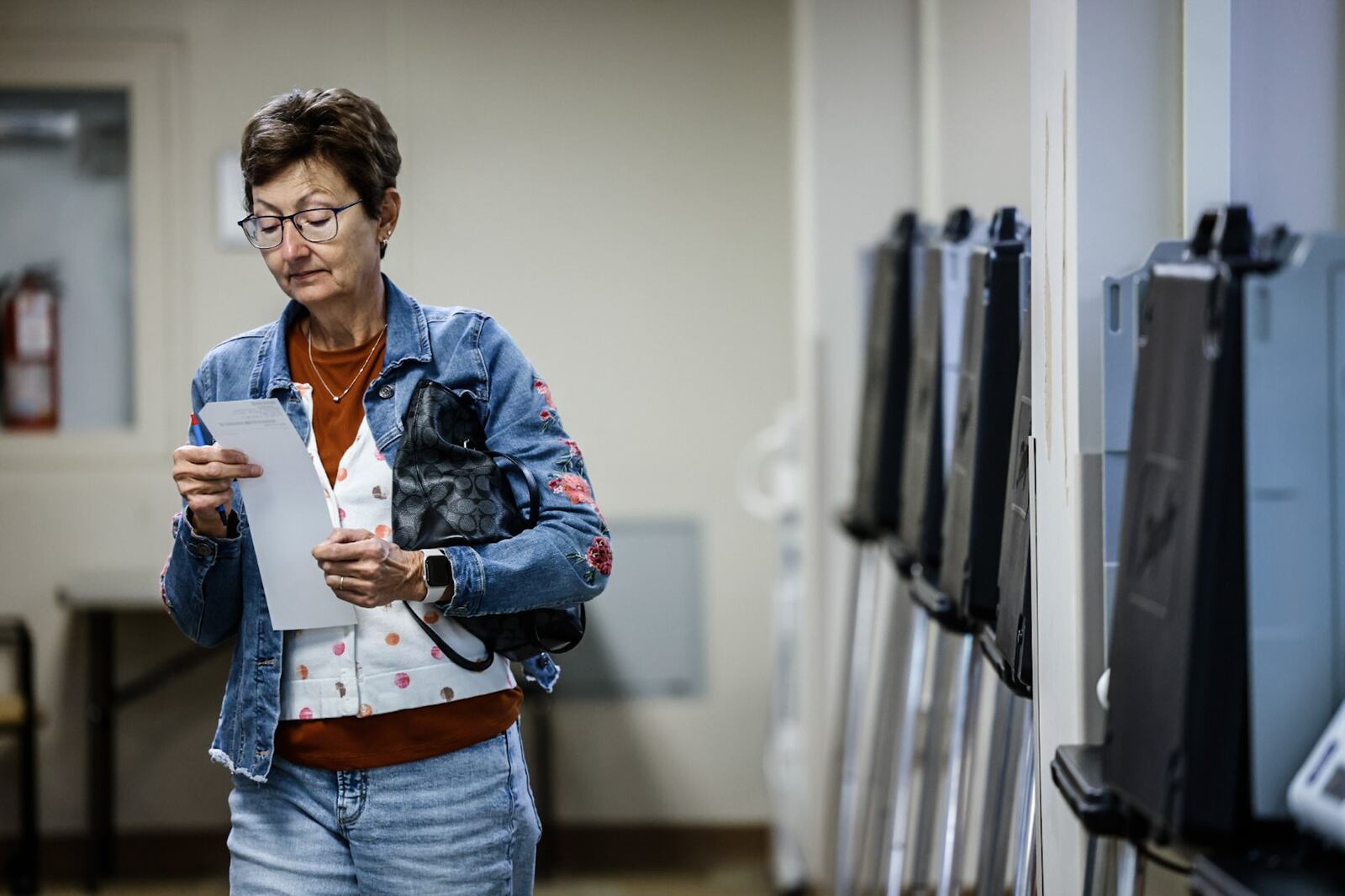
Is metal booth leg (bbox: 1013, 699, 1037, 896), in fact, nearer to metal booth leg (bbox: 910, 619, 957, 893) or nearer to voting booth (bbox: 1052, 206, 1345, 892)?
voting booth (bbox: 1052, 206, 1345, 892)

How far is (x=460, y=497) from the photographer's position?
127 cm

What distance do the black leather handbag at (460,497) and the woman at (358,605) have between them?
11 mm

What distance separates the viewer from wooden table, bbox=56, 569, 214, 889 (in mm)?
3324

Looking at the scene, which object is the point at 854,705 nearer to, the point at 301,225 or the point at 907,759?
the point at 907,759

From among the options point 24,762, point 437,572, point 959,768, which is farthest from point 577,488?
point 24,762

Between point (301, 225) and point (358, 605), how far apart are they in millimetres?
302

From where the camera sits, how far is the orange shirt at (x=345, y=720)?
1.28 metres

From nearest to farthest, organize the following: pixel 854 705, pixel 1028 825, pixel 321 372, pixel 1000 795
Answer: pixel 321 372 → pixel 1028 825 → pixel 1000 795 → pixel 854 705

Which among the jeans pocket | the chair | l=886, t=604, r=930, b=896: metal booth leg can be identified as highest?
the jeans pocket

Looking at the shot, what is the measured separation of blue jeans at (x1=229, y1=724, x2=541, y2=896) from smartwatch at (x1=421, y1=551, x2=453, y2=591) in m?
0.17

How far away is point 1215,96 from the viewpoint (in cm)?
137

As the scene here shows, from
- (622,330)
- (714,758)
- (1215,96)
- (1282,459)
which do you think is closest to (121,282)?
(622,330)

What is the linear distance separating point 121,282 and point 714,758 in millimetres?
1751

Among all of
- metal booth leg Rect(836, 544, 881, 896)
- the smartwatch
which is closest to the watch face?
the smartwatch
